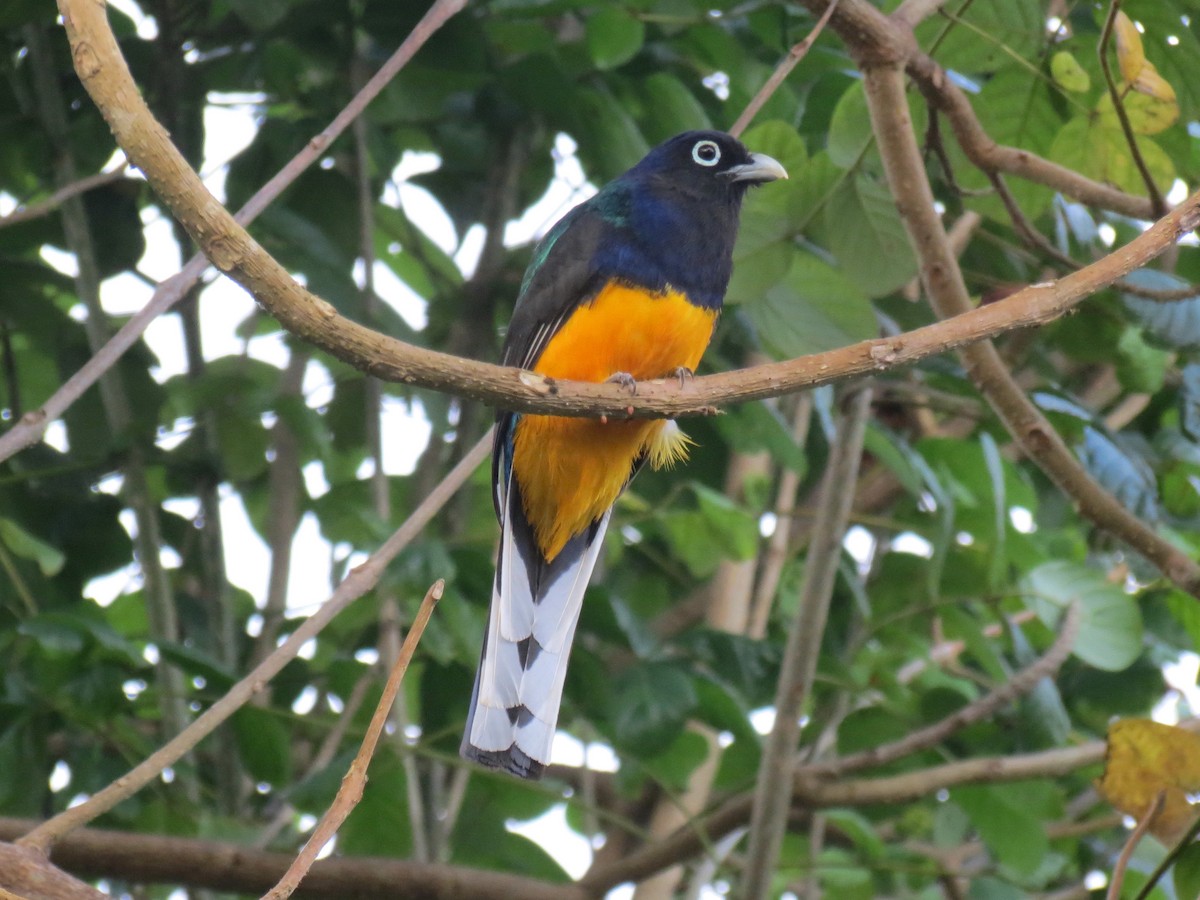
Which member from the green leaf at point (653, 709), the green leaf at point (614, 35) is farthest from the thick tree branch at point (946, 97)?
the green leaf at point (653, 709)

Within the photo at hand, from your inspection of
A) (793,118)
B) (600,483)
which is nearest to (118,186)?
(600,483)

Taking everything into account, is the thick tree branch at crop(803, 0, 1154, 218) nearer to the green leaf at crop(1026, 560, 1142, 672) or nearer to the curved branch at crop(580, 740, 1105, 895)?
the green leaf at crop(1026, 560, 1142, 672)

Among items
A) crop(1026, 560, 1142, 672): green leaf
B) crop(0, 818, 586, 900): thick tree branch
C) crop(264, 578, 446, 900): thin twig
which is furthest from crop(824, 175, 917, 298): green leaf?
crop(264, 578, 446, 900): thin twig

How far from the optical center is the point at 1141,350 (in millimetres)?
3725

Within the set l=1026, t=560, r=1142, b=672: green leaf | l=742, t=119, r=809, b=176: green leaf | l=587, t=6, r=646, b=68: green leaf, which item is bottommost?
l=1026, t=560, r=1142, b=672: green leaf

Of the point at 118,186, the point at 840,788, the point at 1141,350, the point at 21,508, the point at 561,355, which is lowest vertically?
the point at 840,788

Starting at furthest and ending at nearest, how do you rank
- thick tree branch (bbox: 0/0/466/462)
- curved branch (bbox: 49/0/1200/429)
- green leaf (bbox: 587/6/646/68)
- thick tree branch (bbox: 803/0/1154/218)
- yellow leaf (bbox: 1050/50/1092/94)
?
green leaf (bbox: 587/6/646/68) < yellow leaf (bbox: 1050/50/1092/94) < thick tree branch (bbox: 803/0/1154/218) < thick tree branch (bbox: 0/0/466/462) < curved branch (bbox: 49/0/1200/429)

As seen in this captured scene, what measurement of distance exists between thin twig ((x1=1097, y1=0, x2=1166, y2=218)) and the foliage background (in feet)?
0.50

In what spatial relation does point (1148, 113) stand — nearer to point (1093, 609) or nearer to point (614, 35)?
point (1093, 609)

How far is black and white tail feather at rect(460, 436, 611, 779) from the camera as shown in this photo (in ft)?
10.7

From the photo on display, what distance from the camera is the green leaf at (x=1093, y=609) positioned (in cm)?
377

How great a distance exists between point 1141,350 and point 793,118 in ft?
3.88

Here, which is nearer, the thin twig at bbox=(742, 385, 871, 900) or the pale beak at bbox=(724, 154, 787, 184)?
the pale beak at bbox=(724, 154, 787, 184)

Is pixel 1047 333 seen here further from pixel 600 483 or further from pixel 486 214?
pixel 486 214
